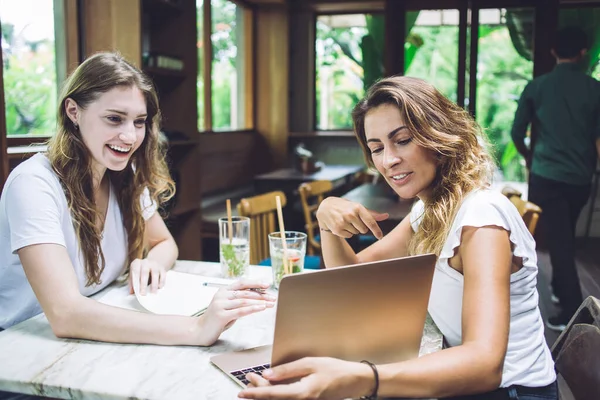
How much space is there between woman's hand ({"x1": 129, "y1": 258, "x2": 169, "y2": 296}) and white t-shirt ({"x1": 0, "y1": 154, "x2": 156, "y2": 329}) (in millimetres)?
114

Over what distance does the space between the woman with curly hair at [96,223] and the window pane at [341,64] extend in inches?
187

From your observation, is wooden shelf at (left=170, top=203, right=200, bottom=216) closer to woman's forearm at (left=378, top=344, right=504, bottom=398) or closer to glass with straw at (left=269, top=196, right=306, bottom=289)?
glass with straw at (left=269, top=196, right=306, bottom=289)

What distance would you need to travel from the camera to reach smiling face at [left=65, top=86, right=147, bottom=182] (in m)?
1.50

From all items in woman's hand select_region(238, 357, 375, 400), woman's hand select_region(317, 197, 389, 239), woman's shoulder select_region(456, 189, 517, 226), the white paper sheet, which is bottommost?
the white paper sheet

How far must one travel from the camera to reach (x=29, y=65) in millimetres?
2857

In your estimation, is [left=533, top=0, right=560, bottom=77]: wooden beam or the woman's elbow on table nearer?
the woman's elbow on table

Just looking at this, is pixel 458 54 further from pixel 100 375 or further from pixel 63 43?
pixel 100 375

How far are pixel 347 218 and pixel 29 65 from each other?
7.29 ft

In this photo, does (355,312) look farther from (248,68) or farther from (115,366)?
(248,68)

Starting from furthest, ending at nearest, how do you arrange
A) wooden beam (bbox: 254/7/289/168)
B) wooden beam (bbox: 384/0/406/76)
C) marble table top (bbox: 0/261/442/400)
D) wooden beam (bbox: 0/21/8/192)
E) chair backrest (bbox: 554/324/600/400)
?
wooden beam (bbox: 254/7/289/168)
wooden beam (bbox: 384/0/406/76)
wooden beam (bbox: 0/21/8/192)
chair backrest (bbox: 554/324/600/400)
marble table top (bbox: 0/261/442/400)

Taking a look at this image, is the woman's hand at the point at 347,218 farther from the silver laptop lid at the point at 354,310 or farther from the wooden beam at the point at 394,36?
the wooden beam at the point at 394,36

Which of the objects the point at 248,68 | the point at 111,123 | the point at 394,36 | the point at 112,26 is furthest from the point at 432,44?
the point at 111,123

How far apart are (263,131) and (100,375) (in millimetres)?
5627

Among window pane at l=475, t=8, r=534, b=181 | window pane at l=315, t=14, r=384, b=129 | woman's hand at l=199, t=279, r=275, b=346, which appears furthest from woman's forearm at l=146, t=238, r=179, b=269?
window pane at l=315, t=14, r=384, b=129
